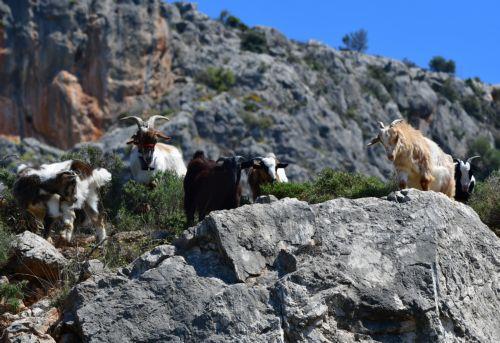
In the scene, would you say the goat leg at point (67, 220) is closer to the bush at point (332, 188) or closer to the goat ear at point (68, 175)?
the goat ear at point (68, 175)

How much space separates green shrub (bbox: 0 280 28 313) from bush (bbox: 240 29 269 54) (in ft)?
203

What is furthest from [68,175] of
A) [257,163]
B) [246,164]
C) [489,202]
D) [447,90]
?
[447,90]

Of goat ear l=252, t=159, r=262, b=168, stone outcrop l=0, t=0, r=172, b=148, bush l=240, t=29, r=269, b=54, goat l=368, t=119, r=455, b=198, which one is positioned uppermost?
bush l=240, t=29, r=269, b=54

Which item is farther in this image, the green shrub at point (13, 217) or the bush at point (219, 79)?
the bush at point (219, 79)

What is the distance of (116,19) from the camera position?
65.2m

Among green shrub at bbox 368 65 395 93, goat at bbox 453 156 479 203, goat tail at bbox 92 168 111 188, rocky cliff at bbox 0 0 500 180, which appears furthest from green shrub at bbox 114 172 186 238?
green shrub at bbox 368 65 395 93

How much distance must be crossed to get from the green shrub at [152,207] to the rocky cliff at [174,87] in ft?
130

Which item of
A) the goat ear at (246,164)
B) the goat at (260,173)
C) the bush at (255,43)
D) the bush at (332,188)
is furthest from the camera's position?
the bush at (255,43)

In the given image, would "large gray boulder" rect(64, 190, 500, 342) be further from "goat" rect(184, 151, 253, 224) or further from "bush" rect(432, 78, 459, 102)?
"bush" rect(432, 78, 459, 102)

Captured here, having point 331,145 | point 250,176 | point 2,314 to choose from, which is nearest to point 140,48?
point 331,145

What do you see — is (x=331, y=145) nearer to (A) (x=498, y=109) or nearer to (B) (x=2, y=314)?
(A) (x=498, y=109)

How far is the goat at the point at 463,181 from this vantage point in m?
16.5

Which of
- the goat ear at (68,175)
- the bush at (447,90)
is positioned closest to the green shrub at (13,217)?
the goat ear at (68,175)

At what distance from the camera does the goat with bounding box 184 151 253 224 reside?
46.1 ft
